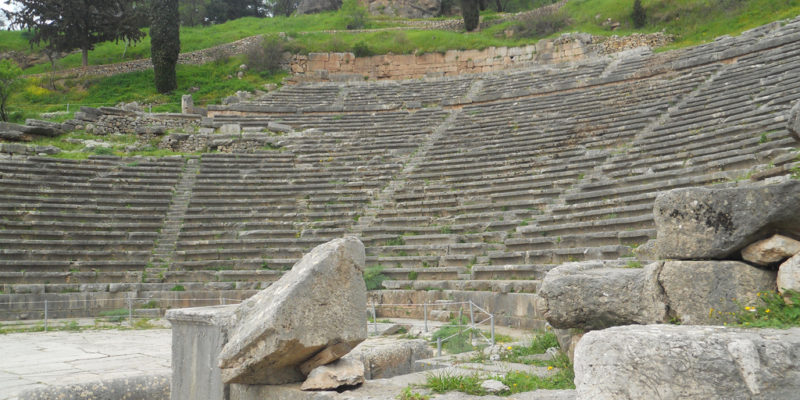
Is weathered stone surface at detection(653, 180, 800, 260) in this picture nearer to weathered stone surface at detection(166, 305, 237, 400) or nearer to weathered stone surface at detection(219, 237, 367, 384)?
weathered stone surface at detection(219, 237, 367, 384)

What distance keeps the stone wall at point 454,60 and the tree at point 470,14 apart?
19.6ft

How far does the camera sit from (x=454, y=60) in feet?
Answer: 104

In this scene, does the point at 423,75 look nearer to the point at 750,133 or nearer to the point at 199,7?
the point at 750,133

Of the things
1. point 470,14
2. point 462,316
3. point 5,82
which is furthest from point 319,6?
point 462,316

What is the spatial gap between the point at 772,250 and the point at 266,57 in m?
30.9

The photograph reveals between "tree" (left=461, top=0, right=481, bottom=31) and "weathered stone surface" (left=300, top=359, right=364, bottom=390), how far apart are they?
35388 millimetres

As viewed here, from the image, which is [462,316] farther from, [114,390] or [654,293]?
[114,390]

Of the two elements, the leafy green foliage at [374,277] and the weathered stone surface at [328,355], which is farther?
the leafy green foliage at [374,277]

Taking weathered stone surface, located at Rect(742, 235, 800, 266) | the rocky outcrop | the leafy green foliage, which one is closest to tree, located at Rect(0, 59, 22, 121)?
the leafy green foliage

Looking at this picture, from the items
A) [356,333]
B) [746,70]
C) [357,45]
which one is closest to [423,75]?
[357,45]

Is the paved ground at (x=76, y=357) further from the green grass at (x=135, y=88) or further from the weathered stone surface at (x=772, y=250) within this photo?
the green grass at (x=135, y=88)

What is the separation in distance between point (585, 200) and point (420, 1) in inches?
1324

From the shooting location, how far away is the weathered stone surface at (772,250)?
363cm

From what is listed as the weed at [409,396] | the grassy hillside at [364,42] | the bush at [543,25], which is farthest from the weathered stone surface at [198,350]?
the bush at [543,25]
